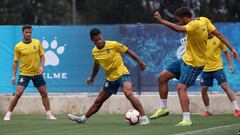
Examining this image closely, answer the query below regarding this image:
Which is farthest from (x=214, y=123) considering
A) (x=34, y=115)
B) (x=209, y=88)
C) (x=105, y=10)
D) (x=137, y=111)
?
(x=105, y=10)

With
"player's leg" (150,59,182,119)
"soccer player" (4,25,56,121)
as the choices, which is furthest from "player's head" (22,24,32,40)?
"player's leg" (150,59,182,119)

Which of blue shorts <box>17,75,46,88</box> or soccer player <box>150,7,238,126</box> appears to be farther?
blue shorts <box>17,75,46,88</box>

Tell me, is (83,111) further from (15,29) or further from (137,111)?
(137,111)

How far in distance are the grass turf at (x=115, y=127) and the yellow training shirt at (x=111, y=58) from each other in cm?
98

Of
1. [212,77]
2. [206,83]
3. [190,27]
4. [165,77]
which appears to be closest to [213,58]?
[212,77]

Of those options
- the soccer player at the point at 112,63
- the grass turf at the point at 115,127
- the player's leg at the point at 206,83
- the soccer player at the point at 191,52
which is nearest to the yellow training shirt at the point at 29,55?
the grass turf at the point at 115,127

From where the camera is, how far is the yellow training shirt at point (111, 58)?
46.8ft

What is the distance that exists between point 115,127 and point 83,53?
17.5 ft

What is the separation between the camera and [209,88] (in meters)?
18.3

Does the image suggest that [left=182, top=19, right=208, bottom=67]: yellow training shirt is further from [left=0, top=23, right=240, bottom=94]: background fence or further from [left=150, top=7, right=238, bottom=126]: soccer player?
[left=0, top=23, right=240, bottom=94]: background fence

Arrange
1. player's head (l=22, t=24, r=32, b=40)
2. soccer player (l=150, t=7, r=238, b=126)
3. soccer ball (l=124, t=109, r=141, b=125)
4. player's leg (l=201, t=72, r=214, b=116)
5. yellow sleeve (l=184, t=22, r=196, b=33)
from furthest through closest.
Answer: player's leg (l=201, t=72, r=214, b=116) < player's head (l=22, t=24, r=32, b=40) < soccer ball (l=124, t=109, r=141, b=125) < soccer player (l=150, t=7, r=238, b=126) < yellow sleeve (l=184, t=22, r=196, b=33)

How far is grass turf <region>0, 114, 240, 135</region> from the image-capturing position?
1259cm

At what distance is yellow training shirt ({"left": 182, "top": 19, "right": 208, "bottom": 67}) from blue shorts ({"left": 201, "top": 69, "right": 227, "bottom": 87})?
2.92 meters

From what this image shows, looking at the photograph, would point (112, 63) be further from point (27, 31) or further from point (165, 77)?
point (27, 31)
